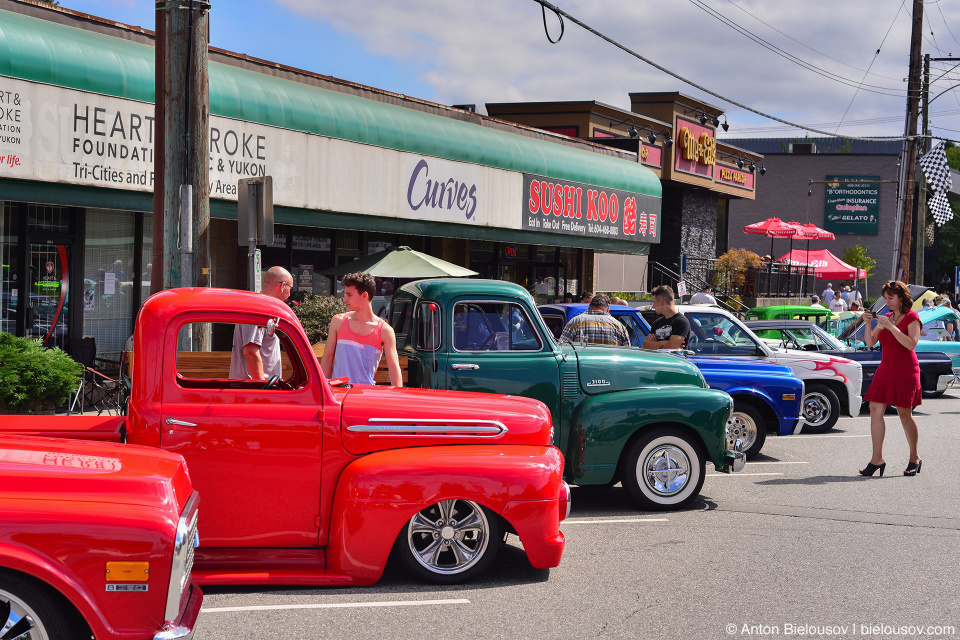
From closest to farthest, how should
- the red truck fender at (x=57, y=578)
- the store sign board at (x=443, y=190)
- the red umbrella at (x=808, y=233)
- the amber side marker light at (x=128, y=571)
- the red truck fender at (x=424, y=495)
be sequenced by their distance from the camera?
the red truck fender at (x=57, y=578)
the amber side marker light at (x=128, y=571)
the red truck fender at (x=424, y=495)
the store sign board at (x=443, y=190)
the red umbrella at (x=808, y=233)

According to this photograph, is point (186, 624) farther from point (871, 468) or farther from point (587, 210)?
point (587, 210)

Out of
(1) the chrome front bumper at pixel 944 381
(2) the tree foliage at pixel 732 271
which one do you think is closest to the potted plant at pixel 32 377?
(1) the chrome front bumper at pixel 944 381

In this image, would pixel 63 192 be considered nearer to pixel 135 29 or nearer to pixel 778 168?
pixel 135 29

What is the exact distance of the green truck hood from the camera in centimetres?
792

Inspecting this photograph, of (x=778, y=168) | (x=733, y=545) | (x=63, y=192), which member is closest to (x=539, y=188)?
(x=63, y=192)

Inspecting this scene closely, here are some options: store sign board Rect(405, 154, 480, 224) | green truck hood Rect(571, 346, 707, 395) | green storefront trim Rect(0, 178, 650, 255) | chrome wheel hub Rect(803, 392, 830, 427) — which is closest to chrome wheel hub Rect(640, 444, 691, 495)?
green truck hood Rect(571, 346, 707, 395)

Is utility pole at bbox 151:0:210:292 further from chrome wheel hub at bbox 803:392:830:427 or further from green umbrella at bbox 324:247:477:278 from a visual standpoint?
chrome wheel hub at bbox 803:392:830:427

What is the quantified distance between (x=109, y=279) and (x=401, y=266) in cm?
414

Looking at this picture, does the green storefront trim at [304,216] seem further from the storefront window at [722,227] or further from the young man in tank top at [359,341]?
the storefront window at [722,227]

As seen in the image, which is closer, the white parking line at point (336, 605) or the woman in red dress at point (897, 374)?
the white parking line at point (336, 605)

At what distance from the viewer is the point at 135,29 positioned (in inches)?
492

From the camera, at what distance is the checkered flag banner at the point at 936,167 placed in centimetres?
3569

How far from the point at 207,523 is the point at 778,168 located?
5794 centimetres

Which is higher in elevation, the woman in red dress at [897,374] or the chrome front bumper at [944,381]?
the woman in red dress at [897,374]
